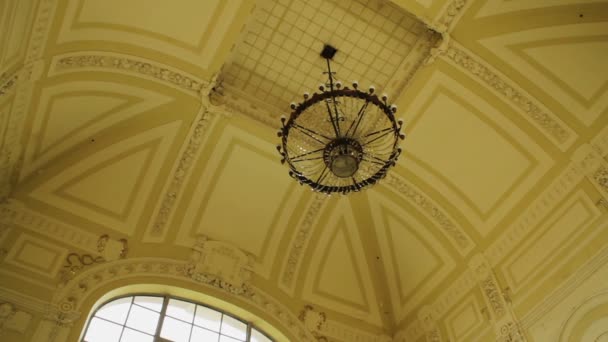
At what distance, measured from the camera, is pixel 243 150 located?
8398mm

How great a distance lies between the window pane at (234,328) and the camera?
797 centimetres

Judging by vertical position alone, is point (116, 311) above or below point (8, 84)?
below

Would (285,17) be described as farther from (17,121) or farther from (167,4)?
(17,121)

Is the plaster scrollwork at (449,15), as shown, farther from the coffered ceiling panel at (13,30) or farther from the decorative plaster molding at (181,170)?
the coffered ceiling panel at (13,30)

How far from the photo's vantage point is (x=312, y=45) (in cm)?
773

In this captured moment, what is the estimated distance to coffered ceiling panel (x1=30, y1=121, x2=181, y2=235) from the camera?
7.82 meters

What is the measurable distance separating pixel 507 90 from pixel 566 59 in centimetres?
81

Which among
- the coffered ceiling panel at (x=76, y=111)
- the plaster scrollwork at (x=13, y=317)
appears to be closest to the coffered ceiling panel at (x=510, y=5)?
the coffered ceiling panel at (x=76, y=111)

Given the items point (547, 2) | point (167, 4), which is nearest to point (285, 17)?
point (167, 4)

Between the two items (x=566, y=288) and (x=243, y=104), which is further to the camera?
(x=243, y=104)

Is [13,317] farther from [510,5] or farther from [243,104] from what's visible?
[510,5]

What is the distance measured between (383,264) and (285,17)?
172 inches

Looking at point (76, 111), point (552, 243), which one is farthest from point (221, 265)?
point (552, 243)

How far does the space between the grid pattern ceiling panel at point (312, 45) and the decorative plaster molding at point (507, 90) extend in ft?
2.00
